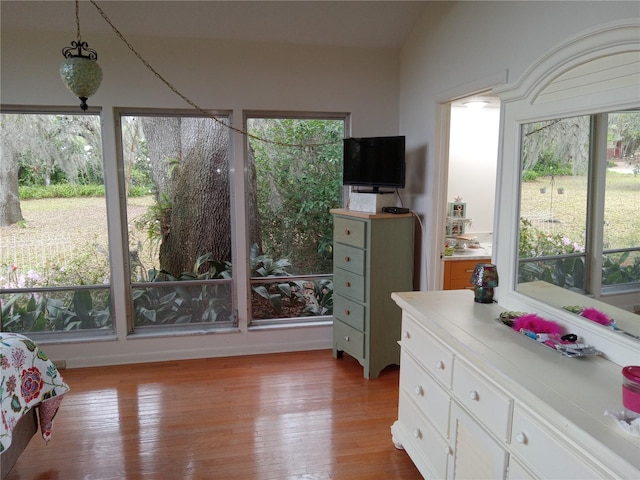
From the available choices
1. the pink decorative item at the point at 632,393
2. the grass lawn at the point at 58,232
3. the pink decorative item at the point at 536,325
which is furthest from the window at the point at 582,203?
the grass lawn at the point at 58,232

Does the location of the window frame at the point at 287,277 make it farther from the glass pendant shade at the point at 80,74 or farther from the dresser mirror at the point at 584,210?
the dresser mirror at the point at 584,210

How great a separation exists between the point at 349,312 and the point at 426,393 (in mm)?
1416

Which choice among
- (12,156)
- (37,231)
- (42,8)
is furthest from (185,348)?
(42,8)

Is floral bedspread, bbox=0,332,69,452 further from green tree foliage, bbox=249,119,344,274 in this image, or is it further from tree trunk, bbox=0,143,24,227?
green tree foliage, bbox=249,119,344,274

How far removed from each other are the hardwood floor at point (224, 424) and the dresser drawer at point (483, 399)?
0.78m

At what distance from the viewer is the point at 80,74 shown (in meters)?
2.38

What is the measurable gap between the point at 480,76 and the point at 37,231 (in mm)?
3369

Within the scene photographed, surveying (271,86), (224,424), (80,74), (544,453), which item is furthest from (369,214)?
(544,453)

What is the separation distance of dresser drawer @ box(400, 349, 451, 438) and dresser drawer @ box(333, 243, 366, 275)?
1007 mm

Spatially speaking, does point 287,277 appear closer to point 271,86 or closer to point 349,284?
point 349,284

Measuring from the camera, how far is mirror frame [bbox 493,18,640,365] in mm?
1567

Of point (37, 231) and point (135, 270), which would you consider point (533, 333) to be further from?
point (37, 231)

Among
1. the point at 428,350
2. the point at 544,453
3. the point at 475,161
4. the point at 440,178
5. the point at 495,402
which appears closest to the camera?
the point at 544,453

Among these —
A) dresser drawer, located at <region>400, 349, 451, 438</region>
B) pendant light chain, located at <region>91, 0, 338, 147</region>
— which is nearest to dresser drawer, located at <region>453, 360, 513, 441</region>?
dresser drawer, located at <region>400, 349, 451, 438</region>
